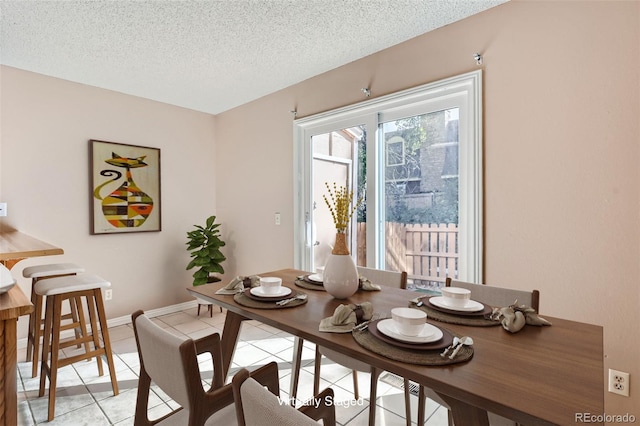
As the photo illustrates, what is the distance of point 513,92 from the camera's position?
79.4 inches

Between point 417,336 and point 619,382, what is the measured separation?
1.46 m

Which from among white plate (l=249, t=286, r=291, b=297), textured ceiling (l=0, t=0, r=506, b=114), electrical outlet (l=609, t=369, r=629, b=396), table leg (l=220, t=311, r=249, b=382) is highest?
textured ceiling (l=0, t=0, r=506, b=114)

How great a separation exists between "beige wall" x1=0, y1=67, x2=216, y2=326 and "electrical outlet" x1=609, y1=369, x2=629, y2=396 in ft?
12.7

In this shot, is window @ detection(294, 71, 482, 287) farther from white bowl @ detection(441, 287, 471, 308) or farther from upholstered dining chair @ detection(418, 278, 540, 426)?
white bowl @ detection(441, 287, 471, 308)

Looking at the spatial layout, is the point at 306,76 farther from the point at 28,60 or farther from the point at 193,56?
the point at 28,60

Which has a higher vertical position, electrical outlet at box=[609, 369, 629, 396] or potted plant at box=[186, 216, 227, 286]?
potted plant at box=[186, 216, 227, 286]

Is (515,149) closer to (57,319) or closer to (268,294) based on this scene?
(268,294)

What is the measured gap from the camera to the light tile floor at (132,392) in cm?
195

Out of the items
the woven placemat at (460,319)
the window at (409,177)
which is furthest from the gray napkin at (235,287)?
the window at (409,177)

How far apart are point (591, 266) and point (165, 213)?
12.6 ft

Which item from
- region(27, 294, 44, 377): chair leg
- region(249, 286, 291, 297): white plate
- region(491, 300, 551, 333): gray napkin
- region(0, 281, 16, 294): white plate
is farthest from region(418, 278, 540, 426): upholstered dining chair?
region(27, 294, 44, 377): chair leg

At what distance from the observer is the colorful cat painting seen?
134 inches

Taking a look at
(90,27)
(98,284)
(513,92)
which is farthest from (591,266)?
(90,27)

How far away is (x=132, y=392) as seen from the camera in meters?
2.22
